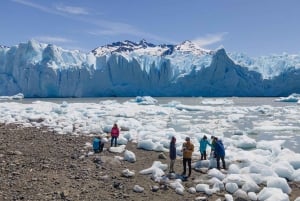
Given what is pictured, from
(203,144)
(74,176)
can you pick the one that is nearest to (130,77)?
(203,144)

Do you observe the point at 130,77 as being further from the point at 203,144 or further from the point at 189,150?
the point at 189,150

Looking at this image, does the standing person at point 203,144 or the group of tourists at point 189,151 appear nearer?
the group of tourists at point 189,151

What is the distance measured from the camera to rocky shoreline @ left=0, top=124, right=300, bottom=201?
8.07 metres

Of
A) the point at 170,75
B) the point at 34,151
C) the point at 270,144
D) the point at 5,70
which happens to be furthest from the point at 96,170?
the point at 5,70

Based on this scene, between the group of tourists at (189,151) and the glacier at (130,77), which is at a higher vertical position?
the glacier at (130,77)

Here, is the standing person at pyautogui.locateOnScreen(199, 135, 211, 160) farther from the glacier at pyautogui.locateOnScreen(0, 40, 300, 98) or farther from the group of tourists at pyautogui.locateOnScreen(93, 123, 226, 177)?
the glacier at pyautogui.locateOnScreen(0, 40, 300, 98)

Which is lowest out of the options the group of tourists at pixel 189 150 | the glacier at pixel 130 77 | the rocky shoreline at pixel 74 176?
the rocky shoreline at pixel 74 176

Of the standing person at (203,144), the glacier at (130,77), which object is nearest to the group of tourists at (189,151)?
the standing person at (203,144)

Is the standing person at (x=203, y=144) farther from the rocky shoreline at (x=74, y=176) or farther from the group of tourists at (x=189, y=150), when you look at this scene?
the rocky shoreline at (x=74, y=176)

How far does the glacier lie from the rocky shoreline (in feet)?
144

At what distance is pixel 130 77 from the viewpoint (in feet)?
190

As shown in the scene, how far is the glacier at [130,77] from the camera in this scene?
55.4 meters

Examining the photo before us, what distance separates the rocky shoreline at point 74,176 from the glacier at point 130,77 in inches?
1725

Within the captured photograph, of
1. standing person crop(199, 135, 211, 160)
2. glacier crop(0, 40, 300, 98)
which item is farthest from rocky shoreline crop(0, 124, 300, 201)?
glacier crop(0, 40, 300, 98)
